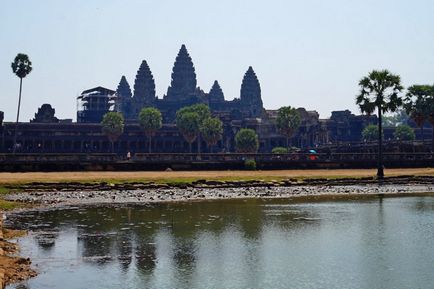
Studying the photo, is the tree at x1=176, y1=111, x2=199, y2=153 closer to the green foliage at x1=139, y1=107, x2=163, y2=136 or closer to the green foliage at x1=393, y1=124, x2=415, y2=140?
the green foliage at x1=139, y1=107, x2=163, y2=136

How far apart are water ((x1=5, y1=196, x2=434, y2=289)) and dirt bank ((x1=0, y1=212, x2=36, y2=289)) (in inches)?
19.7

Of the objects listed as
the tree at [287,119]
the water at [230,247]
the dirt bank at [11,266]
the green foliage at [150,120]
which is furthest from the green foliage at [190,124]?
the dirt bank at [11,266]

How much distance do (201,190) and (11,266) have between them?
36.0 metres

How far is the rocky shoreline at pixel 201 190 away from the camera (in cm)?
5156

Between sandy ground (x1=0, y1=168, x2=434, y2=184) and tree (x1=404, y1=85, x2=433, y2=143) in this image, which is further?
tree (x1=404, y1=85, x2=433, y2=143)

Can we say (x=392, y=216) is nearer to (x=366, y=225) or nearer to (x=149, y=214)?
(x=366, y=225)

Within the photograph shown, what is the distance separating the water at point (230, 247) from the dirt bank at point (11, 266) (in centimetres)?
50

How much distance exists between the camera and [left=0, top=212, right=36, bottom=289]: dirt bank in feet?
70.1

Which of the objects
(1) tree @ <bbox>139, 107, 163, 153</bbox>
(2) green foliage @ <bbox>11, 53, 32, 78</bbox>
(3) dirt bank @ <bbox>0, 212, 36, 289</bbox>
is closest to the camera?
(3) dirt bank @ <bbox>0, 212, 36, 289</bbox>

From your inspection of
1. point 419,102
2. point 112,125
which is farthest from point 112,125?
point 419,102

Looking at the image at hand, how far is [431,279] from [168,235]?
13791 millimetres

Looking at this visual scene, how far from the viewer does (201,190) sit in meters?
58.7

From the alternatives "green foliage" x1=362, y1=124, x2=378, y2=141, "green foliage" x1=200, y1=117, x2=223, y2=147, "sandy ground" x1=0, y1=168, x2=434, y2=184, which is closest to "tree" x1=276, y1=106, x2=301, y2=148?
"green foliage" x1=200, y1=117, x2=223, y2=147

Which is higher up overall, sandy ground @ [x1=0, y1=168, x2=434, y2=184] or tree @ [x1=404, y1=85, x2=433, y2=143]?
tree @ [x1=404, y1=85, x2=433, y2=143]
